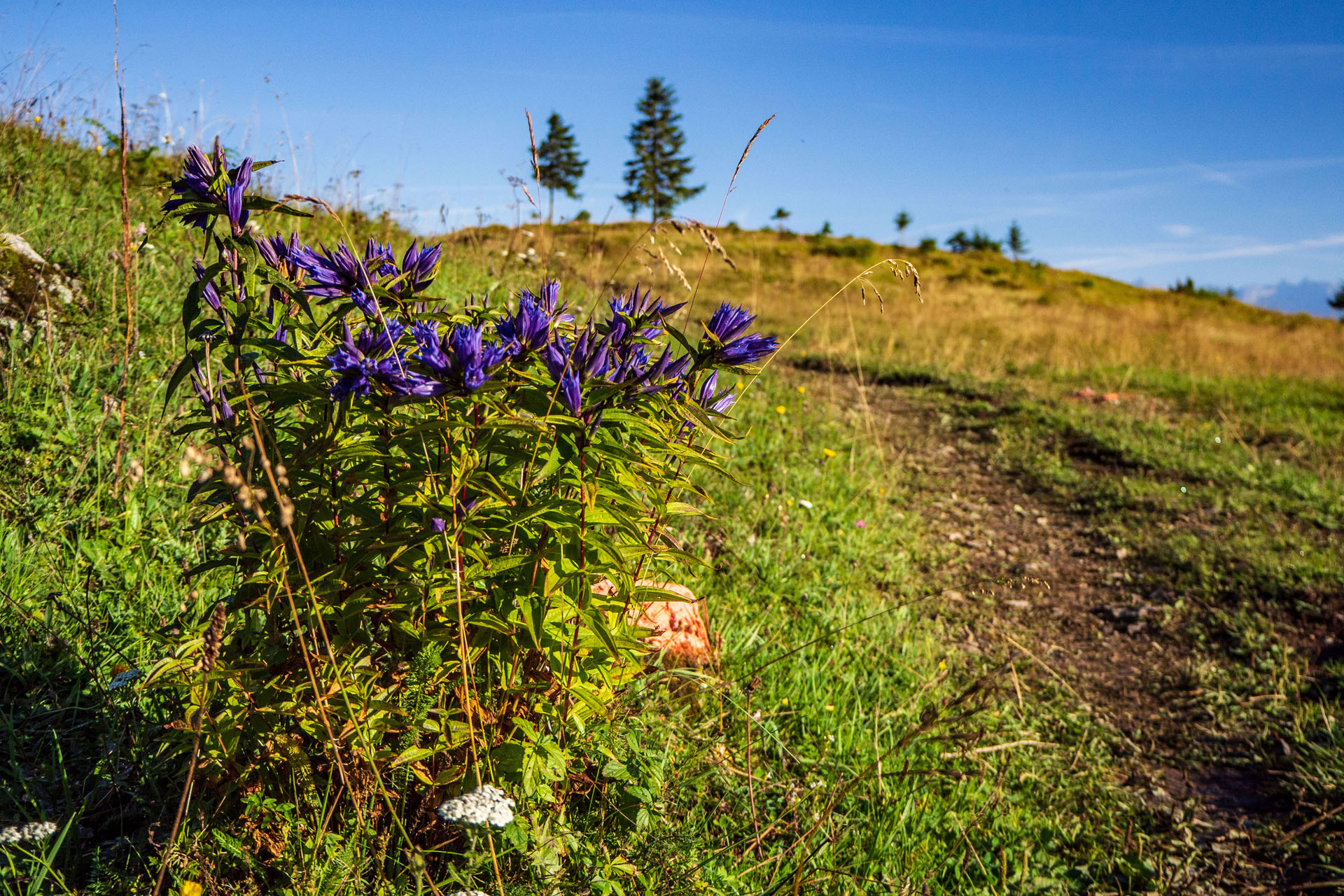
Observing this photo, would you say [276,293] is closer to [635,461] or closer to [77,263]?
[635,461]

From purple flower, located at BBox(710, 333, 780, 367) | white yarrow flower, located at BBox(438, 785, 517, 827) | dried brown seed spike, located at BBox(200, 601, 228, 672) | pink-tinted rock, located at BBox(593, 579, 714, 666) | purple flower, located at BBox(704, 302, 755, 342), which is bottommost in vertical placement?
pink-tinted rock, located at BBox(593, 579, 714, 666)

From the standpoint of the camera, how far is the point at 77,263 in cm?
380

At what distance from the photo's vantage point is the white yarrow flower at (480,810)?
125cm

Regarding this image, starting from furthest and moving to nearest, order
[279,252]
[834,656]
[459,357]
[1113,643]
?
[1113,643], [834,656], [279,252], [459,357]

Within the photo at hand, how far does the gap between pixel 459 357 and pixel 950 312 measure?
18.1m

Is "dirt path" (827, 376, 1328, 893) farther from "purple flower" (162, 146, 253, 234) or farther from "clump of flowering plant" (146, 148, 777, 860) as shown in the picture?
"purple flower" (162, 146, 253, 234)

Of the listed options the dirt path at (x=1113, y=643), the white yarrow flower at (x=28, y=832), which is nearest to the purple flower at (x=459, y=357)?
the white yarrow flower at (x=28, y=832)

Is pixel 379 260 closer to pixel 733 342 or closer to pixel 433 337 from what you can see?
pixel 433 337

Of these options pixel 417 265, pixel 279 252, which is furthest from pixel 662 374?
pixel 279 252

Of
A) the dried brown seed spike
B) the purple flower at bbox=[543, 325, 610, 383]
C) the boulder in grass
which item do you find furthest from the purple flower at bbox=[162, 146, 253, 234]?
the boulder in grass

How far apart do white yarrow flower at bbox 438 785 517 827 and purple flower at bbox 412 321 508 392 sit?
0.71 meters

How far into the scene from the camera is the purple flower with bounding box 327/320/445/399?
3.95ft

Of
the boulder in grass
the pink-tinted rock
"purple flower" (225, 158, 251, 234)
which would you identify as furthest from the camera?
the boulder in grass

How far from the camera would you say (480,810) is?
4.22 ft
